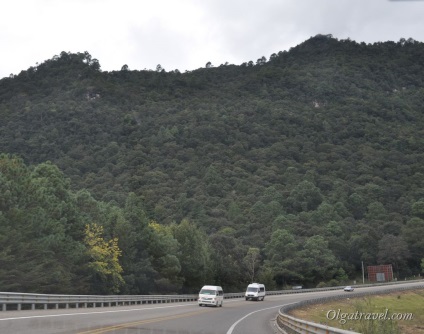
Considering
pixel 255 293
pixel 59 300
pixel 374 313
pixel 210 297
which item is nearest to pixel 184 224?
pixel 255 293

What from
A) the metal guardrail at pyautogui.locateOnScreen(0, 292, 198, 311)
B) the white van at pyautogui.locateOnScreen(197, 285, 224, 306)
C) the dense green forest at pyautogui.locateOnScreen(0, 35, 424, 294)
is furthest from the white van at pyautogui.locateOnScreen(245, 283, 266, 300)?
the white van at pyautogui.locateOnScreen(197, 285, 224, 306)

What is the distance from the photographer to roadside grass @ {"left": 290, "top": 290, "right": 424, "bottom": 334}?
63.6 ft

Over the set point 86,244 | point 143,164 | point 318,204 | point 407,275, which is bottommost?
point 407,275

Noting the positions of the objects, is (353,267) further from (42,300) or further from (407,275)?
(42,300)

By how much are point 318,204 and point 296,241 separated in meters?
42.9

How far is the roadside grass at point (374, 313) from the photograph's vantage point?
19.4 m

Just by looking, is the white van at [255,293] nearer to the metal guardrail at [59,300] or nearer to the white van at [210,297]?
the metal guardrail at [59,300]

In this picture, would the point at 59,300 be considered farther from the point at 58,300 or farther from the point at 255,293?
the point at 255,293

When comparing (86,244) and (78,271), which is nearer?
(78,271)

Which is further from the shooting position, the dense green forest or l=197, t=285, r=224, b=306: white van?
the dense green forest

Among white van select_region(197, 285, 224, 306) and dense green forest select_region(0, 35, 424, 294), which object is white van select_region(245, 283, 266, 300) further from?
white van select_region(197, 285, 224, 306)

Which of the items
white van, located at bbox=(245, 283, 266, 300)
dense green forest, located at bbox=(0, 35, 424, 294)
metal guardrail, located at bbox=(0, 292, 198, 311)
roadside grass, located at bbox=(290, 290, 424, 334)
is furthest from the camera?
white van, located at bbox=(245, 283, 266, 300)

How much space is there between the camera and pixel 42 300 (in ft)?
101

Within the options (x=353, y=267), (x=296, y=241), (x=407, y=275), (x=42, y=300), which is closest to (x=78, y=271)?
(x=42, y=300)
